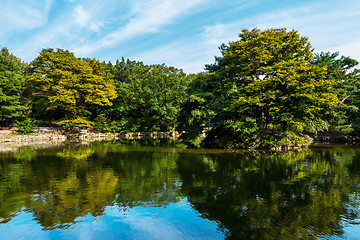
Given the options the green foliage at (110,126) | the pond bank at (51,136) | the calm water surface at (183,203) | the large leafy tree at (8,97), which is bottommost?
the calm water surface at (183,203)

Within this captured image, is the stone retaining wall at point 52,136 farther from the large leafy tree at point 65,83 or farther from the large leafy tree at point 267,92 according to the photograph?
the large leafy tree at point 267,92

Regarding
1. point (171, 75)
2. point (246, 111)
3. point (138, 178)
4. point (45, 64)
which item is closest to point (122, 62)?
point (171, 75)

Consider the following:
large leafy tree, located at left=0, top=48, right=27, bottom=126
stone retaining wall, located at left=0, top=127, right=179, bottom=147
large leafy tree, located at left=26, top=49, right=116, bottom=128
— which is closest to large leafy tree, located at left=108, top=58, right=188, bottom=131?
stone retaining wall, located at left=0, top=127, right=179, bottom=147

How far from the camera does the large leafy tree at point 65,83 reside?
36.6 metres

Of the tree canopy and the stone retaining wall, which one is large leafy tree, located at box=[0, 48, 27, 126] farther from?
the tree canopy

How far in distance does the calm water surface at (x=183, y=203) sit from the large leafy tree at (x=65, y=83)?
1034 inches

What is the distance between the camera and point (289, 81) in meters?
19.8

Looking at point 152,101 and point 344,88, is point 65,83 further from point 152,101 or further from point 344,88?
point 344,88

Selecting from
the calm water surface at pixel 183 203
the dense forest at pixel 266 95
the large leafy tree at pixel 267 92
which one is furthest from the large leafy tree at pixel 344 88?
the calm water surface at pixel 183 203

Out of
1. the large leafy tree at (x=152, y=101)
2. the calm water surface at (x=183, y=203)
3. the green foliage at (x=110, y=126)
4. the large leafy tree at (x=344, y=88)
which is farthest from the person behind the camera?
the large leafy tree at (x=152, y=101)

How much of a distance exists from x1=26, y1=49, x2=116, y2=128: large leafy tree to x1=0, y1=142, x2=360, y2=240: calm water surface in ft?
86.2

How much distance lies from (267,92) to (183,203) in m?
15.0

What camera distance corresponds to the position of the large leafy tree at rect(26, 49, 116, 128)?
36562 millimetres

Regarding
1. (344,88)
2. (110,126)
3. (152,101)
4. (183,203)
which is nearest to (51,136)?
(110,126)
